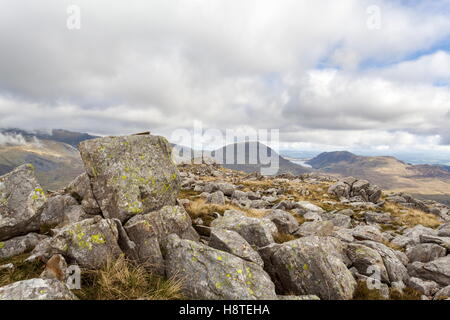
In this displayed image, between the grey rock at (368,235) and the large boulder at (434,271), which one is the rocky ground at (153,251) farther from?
the grey rock at (368,235)

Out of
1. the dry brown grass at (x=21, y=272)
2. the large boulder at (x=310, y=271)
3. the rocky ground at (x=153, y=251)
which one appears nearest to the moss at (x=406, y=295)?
the rocky ground at (x=153, y=251)

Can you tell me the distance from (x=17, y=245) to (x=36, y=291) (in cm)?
528

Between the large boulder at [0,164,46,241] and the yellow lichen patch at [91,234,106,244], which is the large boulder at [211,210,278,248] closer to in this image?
the yellow lichen patch at [91,234,106,244]

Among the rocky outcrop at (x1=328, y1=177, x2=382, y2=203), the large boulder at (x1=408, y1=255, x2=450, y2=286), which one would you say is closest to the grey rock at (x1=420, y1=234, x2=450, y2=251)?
the large boulder at (x1=408, y1=255, x2=450, y2=286)

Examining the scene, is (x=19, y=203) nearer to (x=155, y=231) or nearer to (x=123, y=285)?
(x=155, y=231)

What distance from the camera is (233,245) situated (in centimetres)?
1007

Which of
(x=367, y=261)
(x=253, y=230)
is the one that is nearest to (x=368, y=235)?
(x=367, y=261)

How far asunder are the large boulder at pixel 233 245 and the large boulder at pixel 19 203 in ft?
26.8

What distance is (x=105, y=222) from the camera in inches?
366

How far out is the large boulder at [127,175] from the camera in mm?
11906
